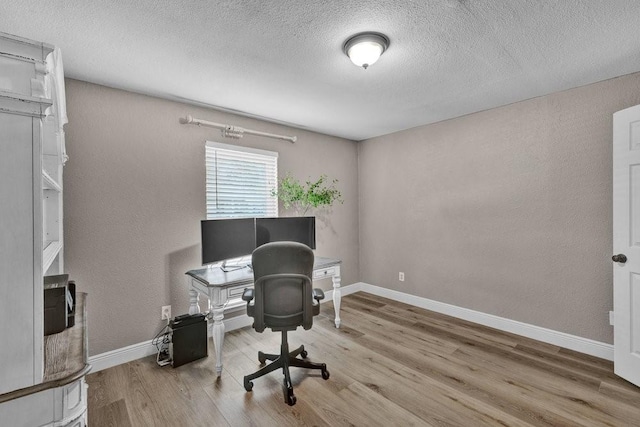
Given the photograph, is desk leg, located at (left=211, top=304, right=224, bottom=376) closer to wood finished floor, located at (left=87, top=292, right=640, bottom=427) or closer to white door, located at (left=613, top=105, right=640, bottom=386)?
wood finished floor, located at (left=87, top=292, right=640, bottom=427)

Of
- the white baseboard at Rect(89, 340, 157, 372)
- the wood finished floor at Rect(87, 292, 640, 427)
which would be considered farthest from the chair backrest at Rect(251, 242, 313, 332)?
the white baseboard at Rect(89, 340, 157, 372)

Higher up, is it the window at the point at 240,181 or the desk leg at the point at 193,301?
the window at the point at 240,181

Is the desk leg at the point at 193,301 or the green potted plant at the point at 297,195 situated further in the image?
the green potted plant at the point at 297,195

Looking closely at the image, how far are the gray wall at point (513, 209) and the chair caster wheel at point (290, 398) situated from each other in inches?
94.5

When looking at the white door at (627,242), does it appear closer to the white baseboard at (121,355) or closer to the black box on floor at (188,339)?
the black box on floor at (188,339)

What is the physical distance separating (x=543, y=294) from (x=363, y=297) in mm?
2168

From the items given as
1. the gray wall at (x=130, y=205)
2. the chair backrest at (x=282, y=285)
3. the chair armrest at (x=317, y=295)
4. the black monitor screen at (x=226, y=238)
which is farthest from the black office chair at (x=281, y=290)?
the gray wall at (x=130, y=205)

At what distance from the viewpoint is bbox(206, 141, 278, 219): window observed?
3.11 metres

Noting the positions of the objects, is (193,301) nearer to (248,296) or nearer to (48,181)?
(248,296)

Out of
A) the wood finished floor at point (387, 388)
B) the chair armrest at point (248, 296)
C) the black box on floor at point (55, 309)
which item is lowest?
the wood finished floor at point (387, 388)

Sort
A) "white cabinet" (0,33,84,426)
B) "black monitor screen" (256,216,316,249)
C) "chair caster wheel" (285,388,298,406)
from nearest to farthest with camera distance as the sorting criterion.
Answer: "white cabinet" (0,33,84,426), "chair caster wheel" (285,388,298,406), "black monitor screen" (256,216,316,249)

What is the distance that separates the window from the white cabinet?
2.12m

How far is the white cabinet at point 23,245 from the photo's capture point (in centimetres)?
91

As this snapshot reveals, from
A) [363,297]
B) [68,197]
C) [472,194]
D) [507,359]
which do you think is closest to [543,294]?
[507,359]
